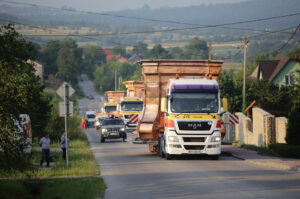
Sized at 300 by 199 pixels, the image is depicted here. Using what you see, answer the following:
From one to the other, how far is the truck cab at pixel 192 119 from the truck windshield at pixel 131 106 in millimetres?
30142

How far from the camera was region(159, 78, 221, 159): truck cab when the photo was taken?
2522 centimetres

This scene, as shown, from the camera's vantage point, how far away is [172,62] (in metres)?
28.4

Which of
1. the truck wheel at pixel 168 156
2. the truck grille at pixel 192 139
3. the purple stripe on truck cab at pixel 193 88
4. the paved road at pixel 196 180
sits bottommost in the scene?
the paved road at pixel 196 180

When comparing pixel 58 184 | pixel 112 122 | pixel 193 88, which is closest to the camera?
pixel 58 184

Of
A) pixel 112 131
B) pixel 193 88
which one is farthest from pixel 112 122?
pixel 193 88

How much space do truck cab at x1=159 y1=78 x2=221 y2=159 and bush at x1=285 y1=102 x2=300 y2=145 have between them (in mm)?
4012

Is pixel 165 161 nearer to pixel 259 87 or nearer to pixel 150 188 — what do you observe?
pixel 150 188

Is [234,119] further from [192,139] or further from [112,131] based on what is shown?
[192,139]

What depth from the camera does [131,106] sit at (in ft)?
185

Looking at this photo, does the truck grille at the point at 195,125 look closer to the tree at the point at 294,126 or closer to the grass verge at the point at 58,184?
the grass verge at the point at 58,184

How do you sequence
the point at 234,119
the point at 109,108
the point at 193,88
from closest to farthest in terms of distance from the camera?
the point at 193,88 < the point at 234,119 < the point at 109,108

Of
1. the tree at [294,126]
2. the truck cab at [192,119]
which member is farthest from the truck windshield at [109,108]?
the truck cab at [192,119]

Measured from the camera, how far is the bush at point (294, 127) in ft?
89.8

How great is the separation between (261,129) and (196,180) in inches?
697
